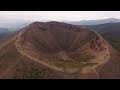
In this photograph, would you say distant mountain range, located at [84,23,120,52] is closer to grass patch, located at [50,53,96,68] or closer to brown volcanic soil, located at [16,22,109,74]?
brown volcanic soil, located at [16,22,109,74]

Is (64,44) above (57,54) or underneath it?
underneath

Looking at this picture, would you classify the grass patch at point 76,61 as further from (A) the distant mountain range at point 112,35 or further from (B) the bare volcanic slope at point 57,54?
(A) the distant mountain range at point 112,35

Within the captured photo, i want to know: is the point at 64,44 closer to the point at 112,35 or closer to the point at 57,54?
the point at 57,54

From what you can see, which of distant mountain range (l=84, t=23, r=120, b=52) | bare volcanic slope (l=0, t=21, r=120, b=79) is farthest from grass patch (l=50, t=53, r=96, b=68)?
distant mountain range (l=84, t=23, r=120, b=52)

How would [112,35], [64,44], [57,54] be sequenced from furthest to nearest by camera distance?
[112,35] < [64,44] < [57,54]

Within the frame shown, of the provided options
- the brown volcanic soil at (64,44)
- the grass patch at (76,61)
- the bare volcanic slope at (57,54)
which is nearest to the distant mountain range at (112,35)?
the brown volcanic soil at (64,44)

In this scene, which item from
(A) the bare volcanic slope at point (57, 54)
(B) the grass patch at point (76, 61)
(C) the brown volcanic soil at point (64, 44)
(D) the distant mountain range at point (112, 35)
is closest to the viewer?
(A) the bare volcanic slope at point (57, 54)

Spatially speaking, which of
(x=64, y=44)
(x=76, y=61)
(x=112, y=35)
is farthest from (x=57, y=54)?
(x=112, y=35)
